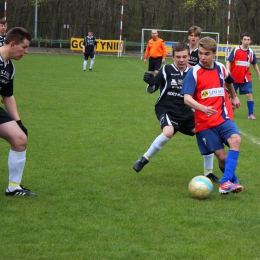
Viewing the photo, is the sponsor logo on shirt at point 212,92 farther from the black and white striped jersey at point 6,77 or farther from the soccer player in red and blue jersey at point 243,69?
the soccer player in red and blue jersey at point 243,69

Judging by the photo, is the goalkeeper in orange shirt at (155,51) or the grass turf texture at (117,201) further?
the goalkeeper in orange shirt at (155,51)

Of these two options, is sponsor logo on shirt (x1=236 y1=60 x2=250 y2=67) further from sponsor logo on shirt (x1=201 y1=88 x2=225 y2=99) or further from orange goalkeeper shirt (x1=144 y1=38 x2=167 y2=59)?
orange goalkeeper shirt (x1=144 y1=38 x2=167 y2=59)

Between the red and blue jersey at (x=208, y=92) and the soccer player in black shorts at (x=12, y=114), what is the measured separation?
1.81 metres

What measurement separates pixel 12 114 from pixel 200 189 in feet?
7.15

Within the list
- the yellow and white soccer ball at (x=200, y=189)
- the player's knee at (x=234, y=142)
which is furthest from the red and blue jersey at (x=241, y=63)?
the yellow and white soccer ball at (x=200, y=189)

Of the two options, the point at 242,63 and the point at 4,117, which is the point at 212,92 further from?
the point at 242,63

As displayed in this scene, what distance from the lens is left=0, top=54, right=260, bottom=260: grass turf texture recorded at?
179 inches

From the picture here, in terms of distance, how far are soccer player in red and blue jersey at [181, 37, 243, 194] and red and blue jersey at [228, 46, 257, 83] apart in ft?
21.4

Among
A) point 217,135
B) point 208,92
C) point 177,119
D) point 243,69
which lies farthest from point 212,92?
point 243,69

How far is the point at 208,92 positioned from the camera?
6.20 m

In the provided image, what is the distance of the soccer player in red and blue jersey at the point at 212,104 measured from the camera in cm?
604

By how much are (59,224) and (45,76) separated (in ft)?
54.8

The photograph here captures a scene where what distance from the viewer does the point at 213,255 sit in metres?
4.38

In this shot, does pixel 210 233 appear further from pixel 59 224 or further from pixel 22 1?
pixel 22 1
